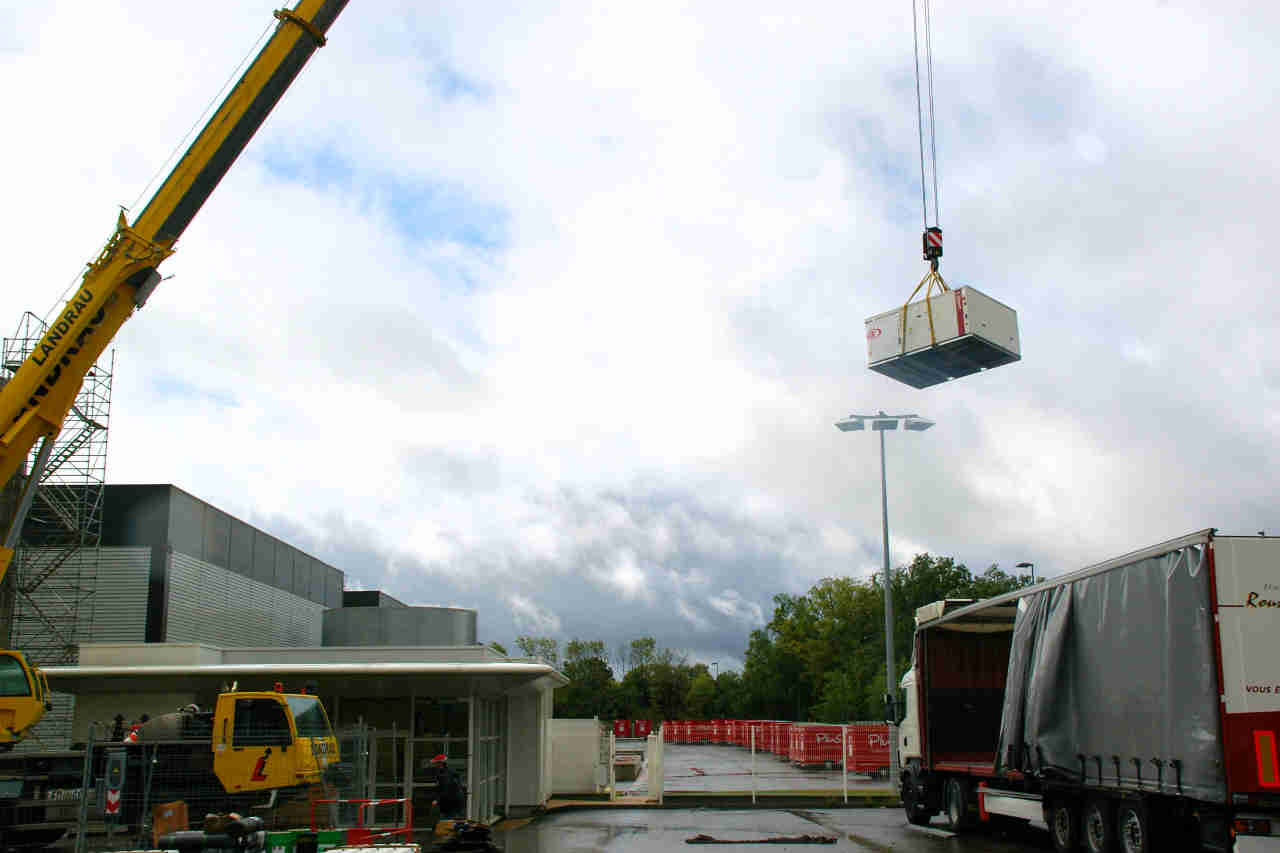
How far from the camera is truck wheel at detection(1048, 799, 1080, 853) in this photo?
14625 mm

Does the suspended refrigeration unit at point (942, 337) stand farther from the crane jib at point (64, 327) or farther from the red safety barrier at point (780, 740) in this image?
the red safety barrier at point (780, 740)

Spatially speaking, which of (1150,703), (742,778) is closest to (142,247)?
(1150,703)

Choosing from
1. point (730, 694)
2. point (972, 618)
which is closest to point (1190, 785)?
point (972, 618)

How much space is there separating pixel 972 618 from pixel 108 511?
2649 cm

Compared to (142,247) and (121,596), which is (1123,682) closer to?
(142,247)

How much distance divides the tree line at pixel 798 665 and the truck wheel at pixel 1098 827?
40.8 meters

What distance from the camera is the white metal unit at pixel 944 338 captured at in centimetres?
1547

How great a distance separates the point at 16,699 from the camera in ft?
55.2

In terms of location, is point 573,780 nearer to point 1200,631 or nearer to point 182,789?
point 182,789

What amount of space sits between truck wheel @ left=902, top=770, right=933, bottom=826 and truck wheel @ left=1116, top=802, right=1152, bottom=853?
7.98 m

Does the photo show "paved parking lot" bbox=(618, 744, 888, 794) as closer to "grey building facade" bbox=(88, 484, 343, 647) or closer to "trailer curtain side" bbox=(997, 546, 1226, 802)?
"trailer curtain side" bbox=(997, 546, 1226, 802)

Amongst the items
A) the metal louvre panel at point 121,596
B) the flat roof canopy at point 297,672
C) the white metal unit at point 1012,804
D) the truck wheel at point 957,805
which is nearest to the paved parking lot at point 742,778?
the flat roof canopy at point 297,672

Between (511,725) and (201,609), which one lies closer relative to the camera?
(511,725)

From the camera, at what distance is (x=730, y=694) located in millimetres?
107500
